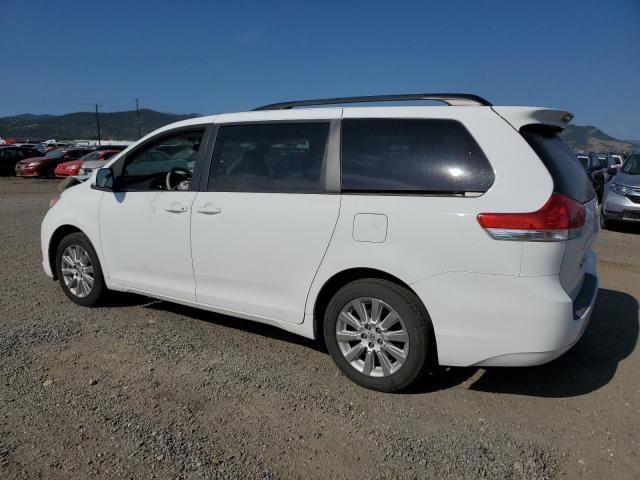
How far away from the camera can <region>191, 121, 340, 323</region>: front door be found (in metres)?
3.51

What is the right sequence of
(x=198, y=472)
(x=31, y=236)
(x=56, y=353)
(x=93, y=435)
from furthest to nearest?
(x=31, y=236)
(x=56, y=353)
(x=93, y=435)
(x=198, y=472)

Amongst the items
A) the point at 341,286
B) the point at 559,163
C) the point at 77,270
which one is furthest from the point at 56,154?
the point at 559,163

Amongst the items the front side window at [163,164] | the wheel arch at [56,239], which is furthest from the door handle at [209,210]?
the wheel arch at [56,239]

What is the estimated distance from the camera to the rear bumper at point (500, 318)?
9.46 ft

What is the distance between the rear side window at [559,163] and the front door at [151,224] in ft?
8.11

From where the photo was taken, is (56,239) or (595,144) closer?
(56,239)

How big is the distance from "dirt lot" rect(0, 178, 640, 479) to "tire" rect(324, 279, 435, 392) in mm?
148

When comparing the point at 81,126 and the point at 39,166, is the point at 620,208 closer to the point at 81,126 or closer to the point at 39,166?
the point at 39,166

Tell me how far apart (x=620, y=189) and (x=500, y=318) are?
921 cm

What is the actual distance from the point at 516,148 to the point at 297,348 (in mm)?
2209

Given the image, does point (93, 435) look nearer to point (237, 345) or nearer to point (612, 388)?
point (237, 345)

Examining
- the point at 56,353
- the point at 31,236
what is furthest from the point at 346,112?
the point at 31,236

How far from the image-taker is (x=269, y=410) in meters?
3.19

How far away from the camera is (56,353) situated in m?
3.95
